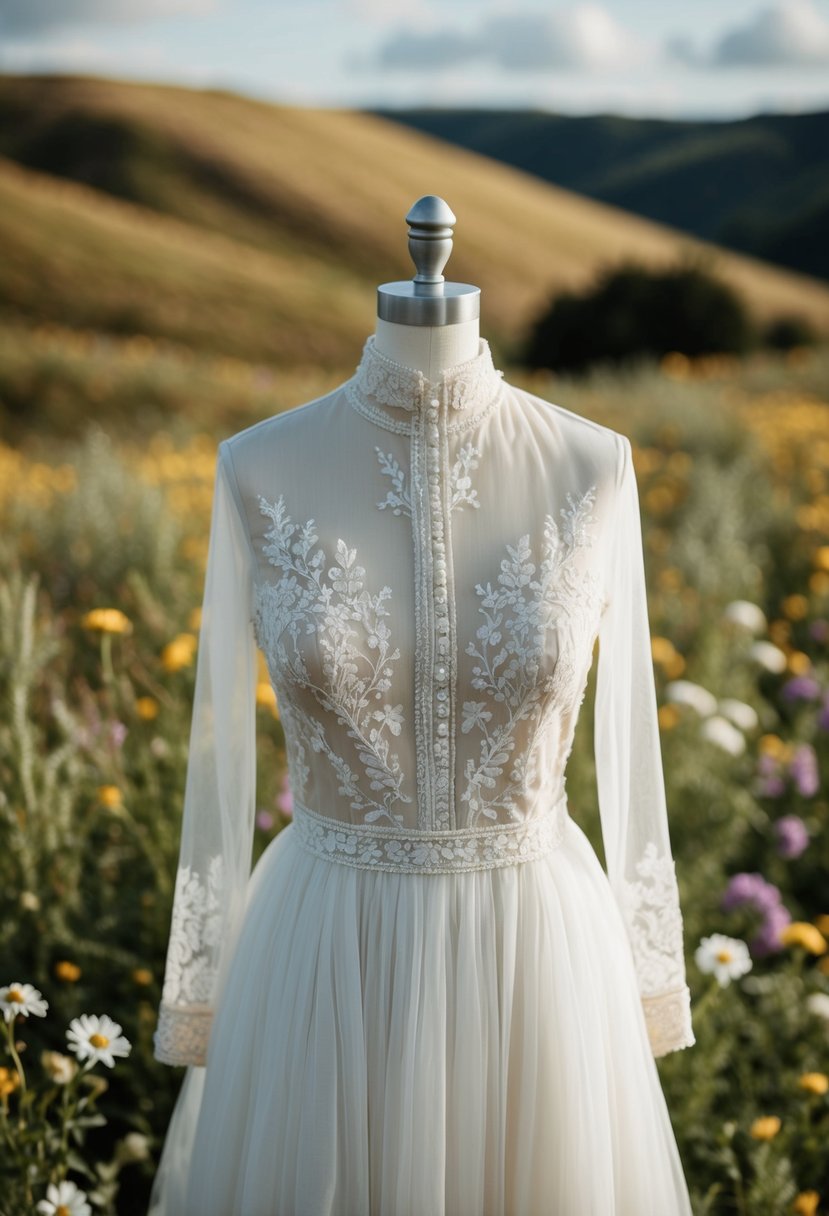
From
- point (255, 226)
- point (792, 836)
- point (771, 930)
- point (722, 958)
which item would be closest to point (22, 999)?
point (722, 958)

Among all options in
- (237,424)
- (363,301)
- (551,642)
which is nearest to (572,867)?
(551,642)

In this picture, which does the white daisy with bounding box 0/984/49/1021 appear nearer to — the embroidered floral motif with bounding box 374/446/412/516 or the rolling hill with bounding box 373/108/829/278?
the embroidered floral motif with bounding box 374/446/412/516

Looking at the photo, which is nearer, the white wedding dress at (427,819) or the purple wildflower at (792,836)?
the white wedding dress at (427,819)

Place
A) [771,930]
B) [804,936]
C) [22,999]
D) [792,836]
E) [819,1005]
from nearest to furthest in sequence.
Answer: [22,999], [804,936], [819,1005], [771,930], [792,836]

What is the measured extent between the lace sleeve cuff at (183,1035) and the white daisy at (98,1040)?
0.13m

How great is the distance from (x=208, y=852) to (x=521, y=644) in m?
0.67

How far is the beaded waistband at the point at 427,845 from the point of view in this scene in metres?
1.55

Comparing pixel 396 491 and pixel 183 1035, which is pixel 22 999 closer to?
pixel 183 1035

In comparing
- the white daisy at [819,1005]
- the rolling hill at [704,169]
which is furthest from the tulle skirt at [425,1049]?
the rolling hill at [704,169]

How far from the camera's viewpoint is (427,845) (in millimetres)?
1549

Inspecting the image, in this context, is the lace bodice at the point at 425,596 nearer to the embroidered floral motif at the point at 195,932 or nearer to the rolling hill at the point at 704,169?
the embroidered floral motif at the point at 195,932

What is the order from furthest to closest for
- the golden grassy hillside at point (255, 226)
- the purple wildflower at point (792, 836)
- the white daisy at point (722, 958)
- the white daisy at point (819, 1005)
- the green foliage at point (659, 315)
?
the golden grassy hillside at point (255, 226)
the green foliage at point (659, 315)
the purple wildflower at point (792, 836)
the white daisy at point (819, 1005)
the white daisy at point (722, 958)

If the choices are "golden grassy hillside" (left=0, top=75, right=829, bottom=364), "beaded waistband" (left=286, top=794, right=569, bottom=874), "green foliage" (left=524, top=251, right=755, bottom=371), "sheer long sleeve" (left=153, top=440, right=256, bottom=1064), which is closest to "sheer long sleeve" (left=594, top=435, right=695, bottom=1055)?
"beaded waistband" (left=286, top=794, right=569, bottom=874)

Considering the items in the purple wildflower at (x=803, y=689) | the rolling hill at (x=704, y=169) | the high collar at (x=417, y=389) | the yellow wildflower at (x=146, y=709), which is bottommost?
the yellow wildflower at (x=146, y=709)
